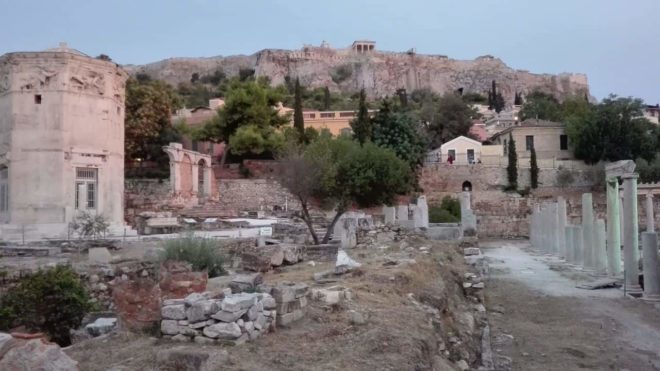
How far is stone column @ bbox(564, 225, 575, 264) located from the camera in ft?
79.7

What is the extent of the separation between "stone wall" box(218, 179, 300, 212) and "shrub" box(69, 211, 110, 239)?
19332 millimetres

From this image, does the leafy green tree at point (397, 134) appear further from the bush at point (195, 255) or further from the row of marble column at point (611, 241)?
the bush at point (195, 255)

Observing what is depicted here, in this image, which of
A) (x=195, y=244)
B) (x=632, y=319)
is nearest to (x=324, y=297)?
(x=195, y=244)

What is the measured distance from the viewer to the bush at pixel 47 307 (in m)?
10.7

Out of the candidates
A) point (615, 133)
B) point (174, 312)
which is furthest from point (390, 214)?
point (615, 133)

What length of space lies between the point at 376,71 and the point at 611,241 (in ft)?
381

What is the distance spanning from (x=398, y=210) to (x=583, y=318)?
23246mm

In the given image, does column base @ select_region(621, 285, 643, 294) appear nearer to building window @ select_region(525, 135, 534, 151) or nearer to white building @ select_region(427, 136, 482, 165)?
white building @ select_region(427, 136, 482, 165)

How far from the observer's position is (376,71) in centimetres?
13225

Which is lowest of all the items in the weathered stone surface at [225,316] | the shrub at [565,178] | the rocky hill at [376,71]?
the weathered stone surface at [225,316]

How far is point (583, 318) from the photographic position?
12469mm

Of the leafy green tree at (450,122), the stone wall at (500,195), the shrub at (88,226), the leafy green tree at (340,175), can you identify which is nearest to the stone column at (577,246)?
the leafy green tree at (340,175)

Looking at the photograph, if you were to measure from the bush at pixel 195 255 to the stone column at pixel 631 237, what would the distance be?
10.1 meters

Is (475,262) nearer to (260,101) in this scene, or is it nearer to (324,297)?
(324,297)
